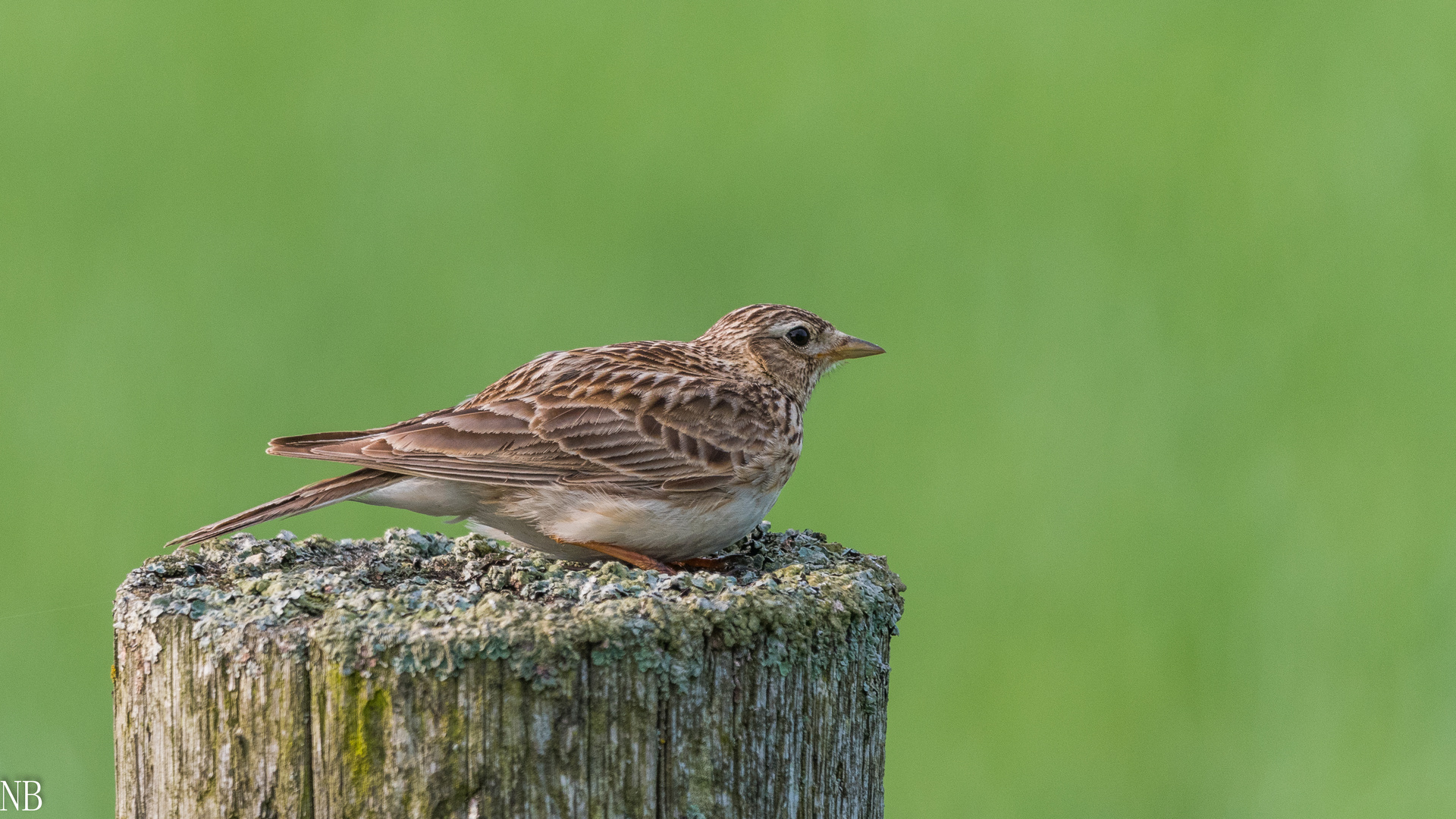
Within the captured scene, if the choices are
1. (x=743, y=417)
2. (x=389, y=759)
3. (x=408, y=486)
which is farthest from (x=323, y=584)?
(x=743, y=417)

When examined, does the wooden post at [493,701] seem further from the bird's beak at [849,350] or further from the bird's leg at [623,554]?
the bird's beak at [849,350]

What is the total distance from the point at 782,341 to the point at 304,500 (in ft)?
8.48

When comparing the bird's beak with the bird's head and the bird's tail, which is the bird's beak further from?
the bird's tail

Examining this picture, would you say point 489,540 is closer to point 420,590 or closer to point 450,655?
point 420,590

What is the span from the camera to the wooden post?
3.29m

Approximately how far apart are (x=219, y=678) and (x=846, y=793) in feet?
5.61

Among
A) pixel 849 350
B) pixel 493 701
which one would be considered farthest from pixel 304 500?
pixel 849 350

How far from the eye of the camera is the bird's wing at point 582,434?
5.02 m

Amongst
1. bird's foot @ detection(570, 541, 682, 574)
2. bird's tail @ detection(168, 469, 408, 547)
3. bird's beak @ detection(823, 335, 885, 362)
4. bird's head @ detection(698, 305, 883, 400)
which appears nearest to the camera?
bird's tail @ detection(168, 469, 408, 547)

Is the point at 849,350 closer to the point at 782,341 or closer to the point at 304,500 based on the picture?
the point at 782,341

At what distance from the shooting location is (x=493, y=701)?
3.30m

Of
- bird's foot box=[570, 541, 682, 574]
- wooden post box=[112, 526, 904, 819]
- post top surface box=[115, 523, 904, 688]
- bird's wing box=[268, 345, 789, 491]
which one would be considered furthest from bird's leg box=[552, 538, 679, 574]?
wooden post box=[112, 526, 904, 819]

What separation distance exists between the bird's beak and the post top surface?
2.25m

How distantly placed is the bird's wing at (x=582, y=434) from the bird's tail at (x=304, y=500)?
0.09 meters
